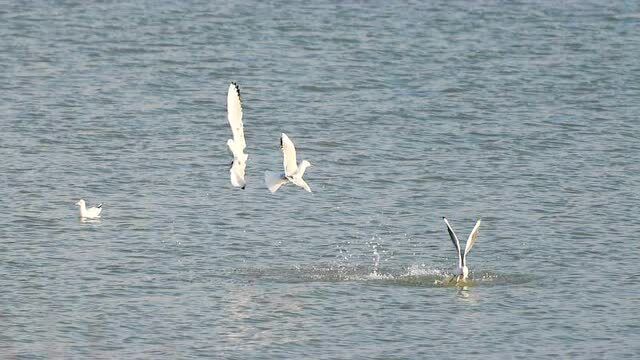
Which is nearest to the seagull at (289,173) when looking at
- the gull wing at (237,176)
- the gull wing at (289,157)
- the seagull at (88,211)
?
the gull wing at (289,157)

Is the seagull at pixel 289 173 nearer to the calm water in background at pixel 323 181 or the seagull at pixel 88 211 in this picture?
the calm water in background at pixel 323 181

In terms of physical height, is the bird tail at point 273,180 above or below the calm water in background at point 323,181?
above

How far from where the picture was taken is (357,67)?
125ft

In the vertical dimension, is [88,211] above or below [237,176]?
below

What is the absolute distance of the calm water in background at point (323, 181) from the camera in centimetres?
2041

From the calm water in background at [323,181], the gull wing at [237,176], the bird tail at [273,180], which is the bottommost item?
the calm water in background at [323,181]

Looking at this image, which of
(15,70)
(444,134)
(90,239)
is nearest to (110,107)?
(15,70)

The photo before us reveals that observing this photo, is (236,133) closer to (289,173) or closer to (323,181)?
(289,173)

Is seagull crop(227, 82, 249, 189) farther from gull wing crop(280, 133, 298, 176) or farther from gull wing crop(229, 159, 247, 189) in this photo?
gull wing crop(280, 133, 298, 176)

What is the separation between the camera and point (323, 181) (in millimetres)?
28109

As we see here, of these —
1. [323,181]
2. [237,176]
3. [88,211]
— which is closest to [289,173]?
[237,176]

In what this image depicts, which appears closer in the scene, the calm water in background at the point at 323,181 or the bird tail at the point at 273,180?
the calm water in background at the point at 323,181

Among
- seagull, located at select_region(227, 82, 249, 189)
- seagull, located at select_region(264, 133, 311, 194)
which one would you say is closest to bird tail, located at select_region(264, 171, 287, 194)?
seagull, located at select_region(264, 133, 311, 194)

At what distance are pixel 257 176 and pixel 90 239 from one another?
4.70m
